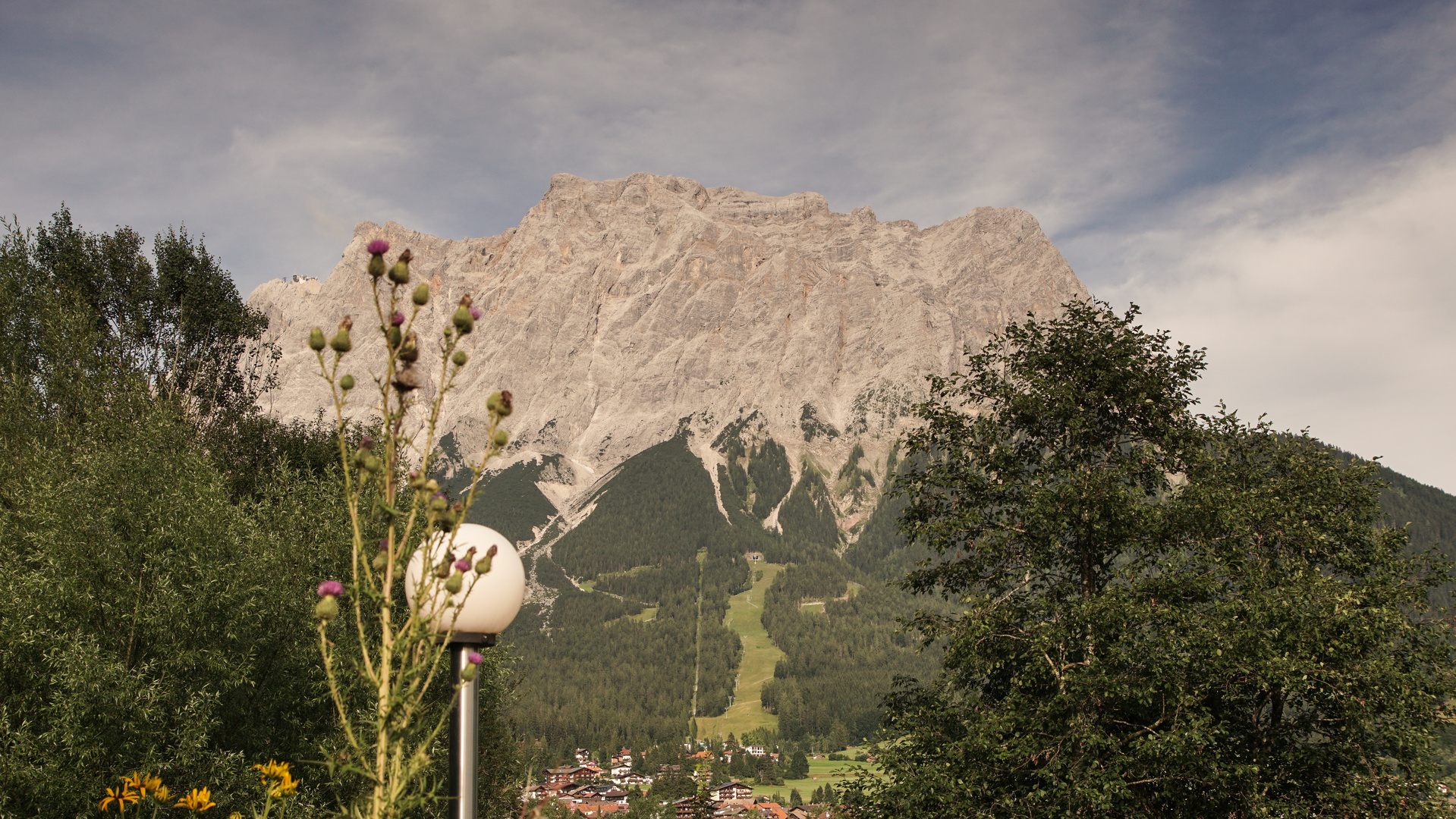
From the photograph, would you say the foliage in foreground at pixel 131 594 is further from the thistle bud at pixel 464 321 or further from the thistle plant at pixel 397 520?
the thistle bud at pixel 464 321

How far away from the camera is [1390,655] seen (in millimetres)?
12656

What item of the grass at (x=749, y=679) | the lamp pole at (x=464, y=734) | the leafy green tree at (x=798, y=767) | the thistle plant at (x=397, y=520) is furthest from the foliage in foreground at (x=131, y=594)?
the grass at (x=749, y=679)

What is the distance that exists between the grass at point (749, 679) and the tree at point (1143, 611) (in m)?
141

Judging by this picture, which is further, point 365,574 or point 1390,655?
point 1390,655

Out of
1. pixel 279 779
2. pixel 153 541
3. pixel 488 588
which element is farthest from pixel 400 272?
pixel 153 541

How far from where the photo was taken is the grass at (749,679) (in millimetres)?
151125

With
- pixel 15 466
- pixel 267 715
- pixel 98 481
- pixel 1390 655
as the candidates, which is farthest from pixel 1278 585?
pixel 15 466

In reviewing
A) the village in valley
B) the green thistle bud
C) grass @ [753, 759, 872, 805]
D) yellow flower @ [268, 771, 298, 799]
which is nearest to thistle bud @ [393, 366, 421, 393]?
the green thistle bud

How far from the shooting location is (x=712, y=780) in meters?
98.1

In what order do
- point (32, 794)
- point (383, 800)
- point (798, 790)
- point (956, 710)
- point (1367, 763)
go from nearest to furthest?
point (383, 800) < point (32, 794) < point (1367, 763) < point (956, 710) < point (798, 790)

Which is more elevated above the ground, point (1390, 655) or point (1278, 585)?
point (1278, 585)

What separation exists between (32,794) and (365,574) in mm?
13935

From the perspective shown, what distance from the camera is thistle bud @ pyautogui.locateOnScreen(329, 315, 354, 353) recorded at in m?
2.97

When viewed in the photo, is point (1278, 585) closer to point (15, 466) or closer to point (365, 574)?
point (365, 574)
